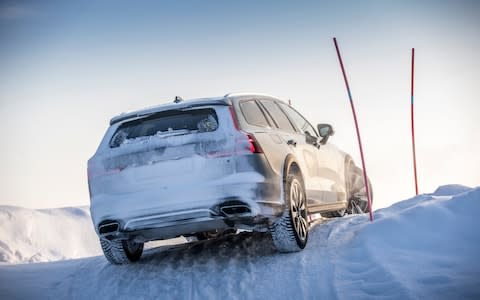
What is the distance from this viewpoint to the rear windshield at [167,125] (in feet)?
15.9

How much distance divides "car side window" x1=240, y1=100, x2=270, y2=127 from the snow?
1.37 metres

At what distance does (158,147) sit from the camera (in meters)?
4.66

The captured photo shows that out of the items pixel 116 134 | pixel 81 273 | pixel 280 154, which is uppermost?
pixel 116 134

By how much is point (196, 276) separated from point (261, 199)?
99 centimetres

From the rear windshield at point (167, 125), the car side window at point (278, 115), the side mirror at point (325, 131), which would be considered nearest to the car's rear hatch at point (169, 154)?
the rear windshield at point (167, 125)

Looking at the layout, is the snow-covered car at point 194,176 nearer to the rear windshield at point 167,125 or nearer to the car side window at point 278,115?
the rear windshield at point 167,125

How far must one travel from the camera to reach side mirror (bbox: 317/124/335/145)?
22.6ft

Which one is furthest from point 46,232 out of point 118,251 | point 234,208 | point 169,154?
point 234,208

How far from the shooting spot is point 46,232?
4523 inches

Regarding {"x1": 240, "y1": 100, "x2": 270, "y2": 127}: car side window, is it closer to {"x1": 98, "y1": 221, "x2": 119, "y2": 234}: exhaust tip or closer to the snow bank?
{"x1": 98, "y1": 221, "x2": 119, "y2": 234}: exhaust tip

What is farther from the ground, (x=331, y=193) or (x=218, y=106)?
(x=218, y=106)

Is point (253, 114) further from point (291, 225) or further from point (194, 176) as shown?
point (291, 225)

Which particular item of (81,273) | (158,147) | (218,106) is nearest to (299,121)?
(218,106)

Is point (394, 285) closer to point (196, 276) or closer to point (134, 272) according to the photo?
point (196, 276)
